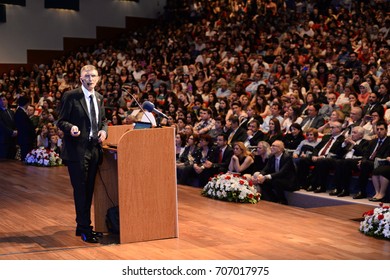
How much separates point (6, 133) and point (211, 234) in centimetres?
678

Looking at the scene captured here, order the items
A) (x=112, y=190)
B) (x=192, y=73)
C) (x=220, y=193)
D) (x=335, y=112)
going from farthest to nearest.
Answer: (x=192, y=73) → (x=335, y=112) → (x=220, y=193) → (x=112, y=190)

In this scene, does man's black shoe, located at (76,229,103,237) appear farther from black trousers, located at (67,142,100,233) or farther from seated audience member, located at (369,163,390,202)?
seated audience member, located at (369,163,390,202)

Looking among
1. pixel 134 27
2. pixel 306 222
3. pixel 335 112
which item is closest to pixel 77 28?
pixel 134 27

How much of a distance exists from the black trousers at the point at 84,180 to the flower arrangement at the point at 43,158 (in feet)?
16.5

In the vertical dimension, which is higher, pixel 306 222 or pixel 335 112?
pixel 335 112

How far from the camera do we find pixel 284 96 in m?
9.08

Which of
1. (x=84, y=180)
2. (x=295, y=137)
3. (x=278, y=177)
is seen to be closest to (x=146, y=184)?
(x=84, y=180)

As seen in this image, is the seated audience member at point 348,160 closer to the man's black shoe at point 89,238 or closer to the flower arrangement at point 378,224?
the flower arrangement at point 378,224

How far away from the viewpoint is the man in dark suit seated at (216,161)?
784cm

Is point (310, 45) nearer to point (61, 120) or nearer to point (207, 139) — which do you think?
point (207, 139)

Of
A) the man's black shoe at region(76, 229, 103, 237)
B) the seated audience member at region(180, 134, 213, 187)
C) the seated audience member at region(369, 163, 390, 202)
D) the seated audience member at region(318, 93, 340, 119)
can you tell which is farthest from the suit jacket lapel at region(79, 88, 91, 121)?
the seated audience member at region(318, 93, 340, 119)

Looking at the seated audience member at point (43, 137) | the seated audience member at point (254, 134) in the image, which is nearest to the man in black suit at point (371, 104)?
the seated audience member at point (254, 134)

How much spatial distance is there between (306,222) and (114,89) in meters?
7.46

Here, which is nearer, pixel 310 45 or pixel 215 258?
pixel 215 258
